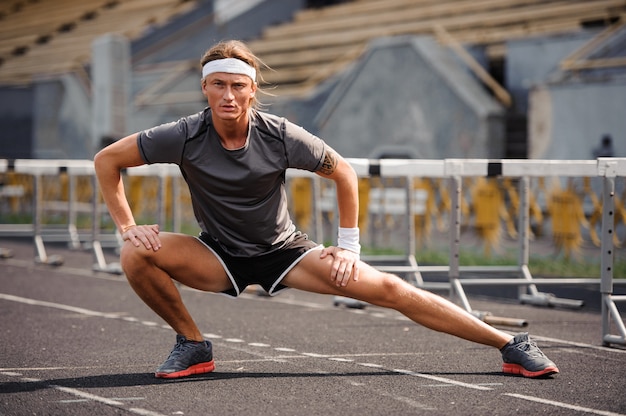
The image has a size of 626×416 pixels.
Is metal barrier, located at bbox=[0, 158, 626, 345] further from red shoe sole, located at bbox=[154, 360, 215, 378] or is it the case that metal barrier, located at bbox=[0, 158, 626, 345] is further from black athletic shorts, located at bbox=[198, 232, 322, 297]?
red shoe sole, located at bbox=[154, 360, 215, 378]

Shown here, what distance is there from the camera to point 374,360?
268 inches

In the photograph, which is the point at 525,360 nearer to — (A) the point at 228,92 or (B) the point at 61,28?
(A) the point at 228,92

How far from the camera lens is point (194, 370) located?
615 centimetres

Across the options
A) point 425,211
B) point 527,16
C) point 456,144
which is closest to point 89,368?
point 425,211

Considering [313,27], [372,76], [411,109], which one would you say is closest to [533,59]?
[411,109]

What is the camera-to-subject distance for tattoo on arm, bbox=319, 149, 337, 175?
5.93 meters

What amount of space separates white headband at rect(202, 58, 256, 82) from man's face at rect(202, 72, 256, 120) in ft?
0.07

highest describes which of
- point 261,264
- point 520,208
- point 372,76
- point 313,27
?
point 313,27

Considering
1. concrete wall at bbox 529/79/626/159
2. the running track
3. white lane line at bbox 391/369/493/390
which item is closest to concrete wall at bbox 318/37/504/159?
concrete wall at bbox 529/79/626/159

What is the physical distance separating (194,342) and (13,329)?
2.50 meters

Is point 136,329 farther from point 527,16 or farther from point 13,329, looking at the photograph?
point 527,16

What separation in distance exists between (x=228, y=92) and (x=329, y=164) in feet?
2.25

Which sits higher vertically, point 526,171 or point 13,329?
point 526,171

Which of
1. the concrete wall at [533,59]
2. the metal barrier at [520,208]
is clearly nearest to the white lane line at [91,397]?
the metal barrier at [520,208]
